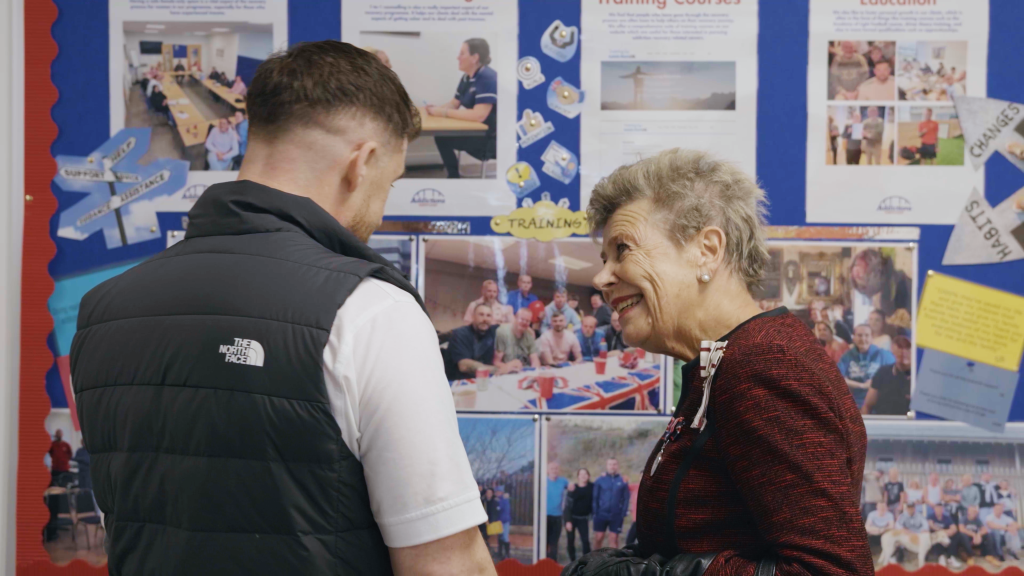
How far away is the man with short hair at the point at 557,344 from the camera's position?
2057 millimetres

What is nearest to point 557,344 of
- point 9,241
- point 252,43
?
point 252,43

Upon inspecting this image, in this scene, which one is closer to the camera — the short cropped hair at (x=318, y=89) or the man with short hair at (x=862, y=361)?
the short cropped hair at (x=318, y=89)

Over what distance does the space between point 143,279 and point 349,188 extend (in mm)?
287

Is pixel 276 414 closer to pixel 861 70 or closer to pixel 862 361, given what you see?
pixel 862 361

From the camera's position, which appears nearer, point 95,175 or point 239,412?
point 239,412

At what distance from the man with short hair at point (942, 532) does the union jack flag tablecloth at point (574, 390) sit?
76 centimetres

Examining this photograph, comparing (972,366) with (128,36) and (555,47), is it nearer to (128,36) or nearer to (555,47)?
(555,47)

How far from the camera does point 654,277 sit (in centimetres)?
131

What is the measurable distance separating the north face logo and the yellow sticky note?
1774 millimetres

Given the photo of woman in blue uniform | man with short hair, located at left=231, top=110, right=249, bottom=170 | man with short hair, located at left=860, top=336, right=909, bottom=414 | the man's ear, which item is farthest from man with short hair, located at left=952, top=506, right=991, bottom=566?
man with short hair, located at left=231, top=110, right=249, bottom=170

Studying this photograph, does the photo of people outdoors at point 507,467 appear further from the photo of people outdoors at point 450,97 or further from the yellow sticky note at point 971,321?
the yellow sticky note at point 971,321

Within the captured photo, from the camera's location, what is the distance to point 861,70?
204 centimetres

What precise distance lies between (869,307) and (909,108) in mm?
531

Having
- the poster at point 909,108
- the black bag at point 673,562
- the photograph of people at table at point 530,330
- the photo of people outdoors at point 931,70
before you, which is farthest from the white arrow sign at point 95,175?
the photo of people outdoors at point 931,70
